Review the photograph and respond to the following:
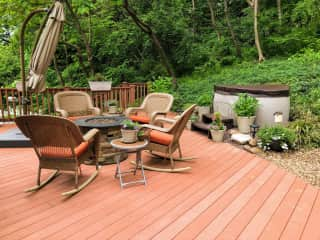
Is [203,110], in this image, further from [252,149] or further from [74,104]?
[74,104]

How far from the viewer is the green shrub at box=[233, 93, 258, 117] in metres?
4.93

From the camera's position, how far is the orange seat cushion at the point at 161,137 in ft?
11.2

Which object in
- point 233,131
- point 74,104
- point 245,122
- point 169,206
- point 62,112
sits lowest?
point 169,206

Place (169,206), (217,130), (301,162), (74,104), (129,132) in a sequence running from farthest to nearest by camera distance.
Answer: (74,104) → (217,130) → (301,162) → (129,132) → (169,206)

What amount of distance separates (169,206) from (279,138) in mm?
2519

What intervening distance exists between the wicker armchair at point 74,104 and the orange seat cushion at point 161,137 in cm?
185

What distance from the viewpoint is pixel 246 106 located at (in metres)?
4.96

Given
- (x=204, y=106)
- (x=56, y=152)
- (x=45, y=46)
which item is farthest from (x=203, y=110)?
(x=56, y=152)

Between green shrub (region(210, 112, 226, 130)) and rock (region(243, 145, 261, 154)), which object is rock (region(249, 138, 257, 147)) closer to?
rock (region(243, 145, 261, 154))

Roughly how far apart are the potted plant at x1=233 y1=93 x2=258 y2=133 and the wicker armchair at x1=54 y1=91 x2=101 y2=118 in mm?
2895

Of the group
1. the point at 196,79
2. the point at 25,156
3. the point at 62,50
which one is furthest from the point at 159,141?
the point at 62,50

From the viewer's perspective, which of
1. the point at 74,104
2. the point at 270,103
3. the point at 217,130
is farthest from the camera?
the point at 74,104

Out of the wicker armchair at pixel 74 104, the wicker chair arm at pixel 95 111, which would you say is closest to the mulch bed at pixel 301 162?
the wicker chair arm at pixel 95 111

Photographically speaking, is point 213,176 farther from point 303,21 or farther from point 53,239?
point 303,21
